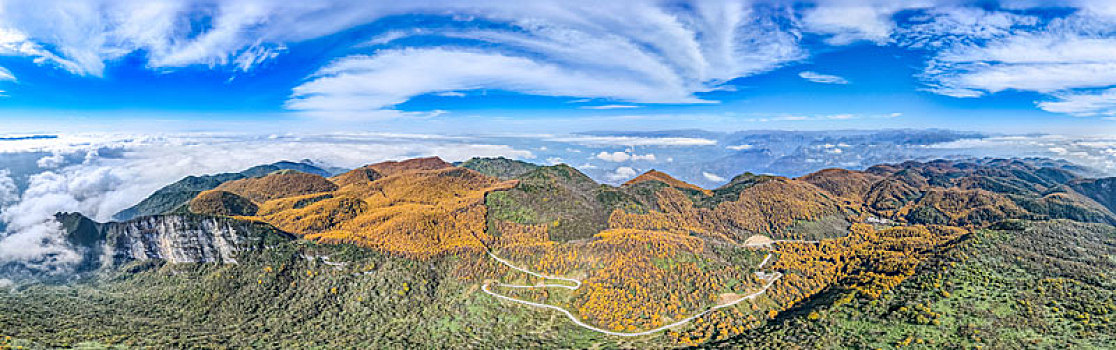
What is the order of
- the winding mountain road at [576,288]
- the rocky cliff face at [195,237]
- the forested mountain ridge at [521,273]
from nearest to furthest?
the forested mountain ridge at [521,273], the winding mountain road at [576,288], the rocky cliff face at [195,237]

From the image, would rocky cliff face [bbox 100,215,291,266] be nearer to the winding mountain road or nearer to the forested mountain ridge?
the forested mountain ridge

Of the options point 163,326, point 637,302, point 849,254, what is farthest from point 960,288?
point 163,326

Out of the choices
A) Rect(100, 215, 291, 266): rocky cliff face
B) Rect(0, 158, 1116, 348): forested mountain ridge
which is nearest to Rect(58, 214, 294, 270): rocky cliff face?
Rect(100, 215, 291, 266): rocky cliff face

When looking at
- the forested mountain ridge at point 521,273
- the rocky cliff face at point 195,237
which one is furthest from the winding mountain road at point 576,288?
the rocky cliff face at point 195,237

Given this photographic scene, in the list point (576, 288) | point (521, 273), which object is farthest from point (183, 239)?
point (576, 288)

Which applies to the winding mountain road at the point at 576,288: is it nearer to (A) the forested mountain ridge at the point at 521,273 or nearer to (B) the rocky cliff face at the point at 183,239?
(A) the forested mountain ridge at the point at 521,273
